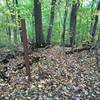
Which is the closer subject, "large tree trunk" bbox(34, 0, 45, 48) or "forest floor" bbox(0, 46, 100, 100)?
"forest floor" bbox(0, 46, 100, 100)

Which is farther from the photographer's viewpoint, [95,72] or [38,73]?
[95,72]

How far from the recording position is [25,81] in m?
7.19

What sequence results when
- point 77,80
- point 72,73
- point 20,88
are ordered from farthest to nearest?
1. point 72,73
2. point 77,80
3. point 20,88

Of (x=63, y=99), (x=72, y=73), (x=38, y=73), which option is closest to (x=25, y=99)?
(x=63, y=99)

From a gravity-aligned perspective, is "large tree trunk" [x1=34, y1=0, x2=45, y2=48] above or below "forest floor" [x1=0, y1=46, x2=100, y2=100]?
above

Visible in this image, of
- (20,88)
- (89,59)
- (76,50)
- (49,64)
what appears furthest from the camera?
(76,50)

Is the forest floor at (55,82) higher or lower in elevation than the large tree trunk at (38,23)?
lower

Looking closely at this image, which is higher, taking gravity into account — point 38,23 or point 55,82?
point 38,23

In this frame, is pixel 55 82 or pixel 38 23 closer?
pixel 55 82

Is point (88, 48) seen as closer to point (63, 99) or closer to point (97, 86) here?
point (97, 86)

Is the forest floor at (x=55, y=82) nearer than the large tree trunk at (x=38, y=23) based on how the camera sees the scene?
Yes

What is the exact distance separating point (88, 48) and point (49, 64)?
4444 mm

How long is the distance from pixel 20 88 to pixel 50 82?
43.1 inches

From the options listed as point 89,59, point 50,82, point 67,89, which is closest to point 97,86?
point 67,89
